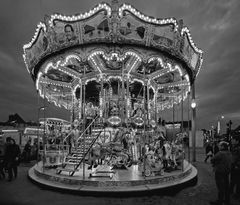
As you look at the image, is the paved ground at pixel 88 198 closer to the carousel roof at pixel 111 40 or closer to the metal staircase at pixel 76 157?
the metal staircase at pixel 76 157

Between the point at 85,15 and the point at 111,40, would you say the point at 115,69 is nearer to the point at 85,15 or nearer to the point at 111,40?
the point at 111,40

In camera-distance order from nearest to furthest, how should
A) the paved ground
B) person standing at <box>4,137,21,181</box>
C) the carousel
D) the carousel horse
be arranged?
the paved ground → the carousel → person standing at <box>4,137,21,181</box> → the carousel horse

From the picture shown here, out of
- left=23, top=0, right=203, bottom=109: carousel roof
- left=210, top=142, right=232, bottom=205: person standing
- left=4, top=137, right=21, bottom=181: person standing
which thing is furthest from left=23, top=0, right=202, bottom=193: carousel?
left=210, top=142, right=232, bottom=205: person standing

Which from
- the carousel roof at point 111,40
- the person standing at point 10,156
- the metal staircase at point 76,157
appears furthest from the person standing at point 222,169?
the person standing at point 10,156

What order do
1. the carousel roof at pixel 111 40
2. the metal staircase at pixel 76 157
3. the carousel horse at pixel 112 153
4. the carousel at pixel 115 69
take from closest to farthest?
the carousel at pixel 115 69 < the metal staircase at pixel 76 157 < the carousel roof at pixel 111 40 < the carousel horse at pixel 112 153

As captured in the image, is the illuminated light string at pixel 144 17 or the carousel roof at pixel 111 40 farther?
the carousel roof at pixel 111 40

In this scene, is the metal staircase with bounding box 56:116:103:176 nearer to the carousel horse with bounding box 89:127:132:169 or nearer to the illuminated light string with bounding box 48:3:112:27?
the carousel horse with bounding box 89:127:132:169

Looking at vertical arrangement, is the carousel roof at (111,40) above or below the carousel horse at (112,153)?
above

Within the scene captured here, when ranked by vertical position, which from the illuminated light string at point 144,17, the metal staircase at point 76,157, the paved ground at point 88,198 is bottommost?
the paved ground at point 88,198

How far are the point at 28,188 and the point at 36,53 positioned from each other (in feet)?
19.4

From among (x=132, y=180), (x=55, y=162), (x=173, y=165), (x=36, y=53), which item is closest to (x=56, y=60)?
(x=36, y=53)

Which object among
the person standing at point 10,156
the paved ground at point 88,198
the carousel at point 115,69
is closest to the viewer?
the paved ground at point 88,198

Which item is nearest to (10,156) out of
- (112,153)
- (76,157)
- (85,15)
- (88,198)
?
(76,157)

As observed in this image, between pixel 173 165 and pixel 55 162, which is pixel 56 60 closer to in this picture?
Answer: pixel 55 162
